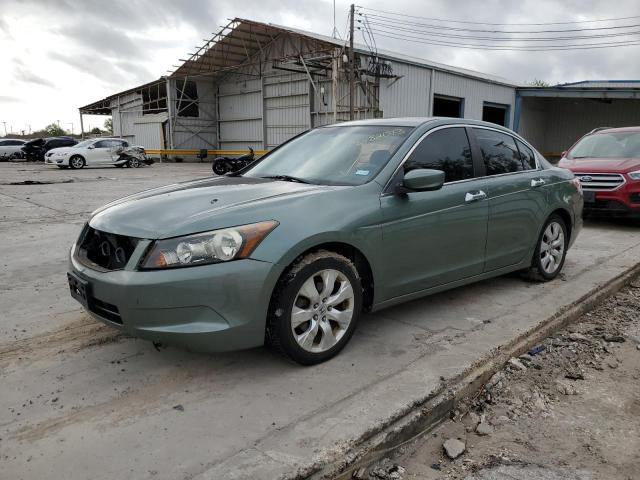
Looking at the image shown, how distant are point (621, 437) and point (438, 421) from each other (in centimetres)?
94

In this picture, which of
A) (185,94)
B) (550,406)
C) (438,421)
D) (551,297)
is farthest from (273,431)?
(185,94)

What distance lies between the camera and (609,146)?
30.8ft

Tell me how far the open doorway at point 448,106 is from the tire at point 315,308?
983 inches

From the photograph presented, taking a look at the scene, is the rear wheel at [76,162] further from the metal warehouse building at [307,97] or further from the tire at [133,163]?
the metal warehouse building at [307,97]

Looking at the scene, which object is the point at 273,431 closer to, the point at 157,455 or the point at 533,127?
the point at 157,455

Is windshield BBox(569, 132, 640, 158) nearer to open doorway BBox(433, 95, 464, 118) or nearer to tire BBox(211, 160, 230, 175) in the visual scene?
tire BBox(211, 160, 230, 175)

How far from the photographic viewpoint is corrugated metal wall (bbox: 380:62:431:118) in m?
23.8

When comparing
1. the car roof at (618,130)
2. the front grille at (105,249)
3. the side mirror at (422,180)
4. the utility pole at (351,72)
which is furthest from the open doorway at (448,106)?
the front grille at (105,249)

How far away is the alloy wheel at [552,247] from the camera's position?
5.01 meters

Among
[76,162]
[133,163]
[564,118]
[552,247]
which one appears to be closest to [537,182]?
[552,247]

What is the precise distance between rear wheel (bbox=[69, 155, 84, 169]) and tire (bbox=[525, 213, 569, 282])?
2305 cm

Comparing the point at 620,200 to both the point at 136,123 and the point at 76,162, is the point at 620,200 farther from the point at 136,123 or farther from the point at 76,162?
the point at 136,123

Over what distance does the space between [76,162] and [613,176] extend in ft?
72.8

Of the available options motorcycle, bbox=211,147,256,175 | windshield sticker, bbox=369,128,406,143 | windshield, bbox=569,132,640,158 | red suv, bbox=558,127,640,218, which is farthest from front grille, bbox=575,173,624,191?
motorcycle, bbox=211,147,256,175
